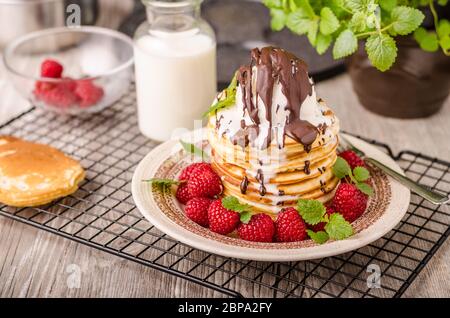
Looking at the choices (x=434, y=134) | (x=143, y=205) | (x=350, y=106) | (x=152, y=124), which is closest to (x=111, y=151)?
(x=152, y=124)

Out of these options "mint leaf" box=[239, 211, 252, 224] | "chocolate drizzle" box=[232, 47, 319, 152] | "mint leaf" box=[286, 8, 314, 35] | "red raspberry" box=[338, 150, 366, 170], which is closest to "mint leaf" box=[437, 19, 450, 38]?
"mint leaf" box=[286, 8, 314, 35]

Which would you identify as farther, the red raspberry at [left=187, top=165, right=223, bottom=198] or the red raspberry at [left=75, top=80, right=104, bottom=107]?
the red raspberry at [left=75, top=80, right=104, bottom=107]

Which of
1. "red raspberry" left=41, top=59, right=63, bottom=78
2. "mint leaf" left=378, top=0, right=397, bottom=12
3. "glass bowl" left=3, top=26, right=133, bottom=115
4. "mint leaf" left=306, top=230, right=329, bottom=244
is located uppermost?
"mint leaf" left=378, top=0, right=397, bottom=12

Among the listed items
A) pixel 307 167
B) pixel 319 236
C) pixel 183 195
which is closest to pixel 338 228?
pixel 319 236

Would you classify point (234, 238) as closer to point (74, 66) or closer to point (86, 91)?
point (86, 91)

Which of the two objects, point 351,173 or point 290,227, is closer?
point 290,227

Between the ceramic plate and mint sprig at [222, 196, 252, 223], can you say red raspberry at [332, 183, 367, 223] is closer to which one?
Result: the ceramic plate

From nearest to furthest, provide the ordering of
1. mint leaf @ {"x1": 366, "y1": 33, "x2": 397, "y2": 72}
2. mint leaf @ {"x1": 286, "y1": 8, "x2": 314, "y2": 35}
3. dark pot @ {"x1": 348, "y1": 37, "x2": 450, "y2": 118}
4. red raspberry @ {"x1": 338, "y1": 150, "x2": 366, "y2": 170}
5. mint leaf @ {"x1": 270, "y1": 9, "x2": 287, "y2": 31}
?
mint leaf @ {"x1": 366, "y1": 33, "x2": 397, "y2": 72} → red raspberry @ {"x1": 338, "y1": 150, "x2": 366, "y2": 170} → mint leaf @ {"x1": 286, "y1": 8, "x2": 314, "y2": 35} → mint leaf @ {"x1": 270, "y1": 9, "x2": 287, "y2": 31} → dark pot @ {"x1": 348, "y1": 37, "x2": 450, "y2": 118}
